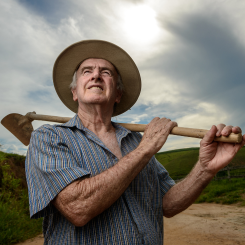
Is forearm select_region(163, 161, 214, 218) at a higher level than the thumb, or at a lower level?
lower

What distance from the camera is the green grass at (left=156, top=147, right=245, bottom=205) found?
996cm

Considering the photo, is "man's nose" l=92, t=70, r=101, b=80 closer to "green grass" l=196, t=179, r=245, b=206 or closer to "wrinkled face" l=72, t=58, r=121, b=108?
"wrinkled face" l=72, t=58, r=121, b=108

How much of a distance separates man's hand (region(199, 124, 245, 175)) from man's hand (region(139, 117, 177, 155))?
31 cm

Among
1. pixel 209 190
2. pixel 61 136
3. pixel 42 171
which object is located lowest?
pixel 209 190

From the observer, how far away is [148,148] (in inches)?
61.1

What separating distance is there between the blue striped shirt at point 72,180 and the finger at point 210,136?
58 centimetres

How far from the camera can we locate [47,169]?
1363mm

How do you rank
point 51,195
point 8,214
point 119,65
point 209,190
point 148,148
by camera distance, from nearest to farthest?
point 51,195
point 148,148
point 119,65
point 8,214
point 209,190

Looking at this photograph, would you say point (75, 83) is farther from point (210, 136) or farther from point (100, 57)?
point (210, 136)

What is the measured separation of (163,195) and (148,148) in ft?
2.44

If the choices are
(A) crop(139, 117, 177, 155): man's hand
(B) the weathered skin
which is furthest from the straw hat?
(A) crop(139, 117, 177, 155): man's hand

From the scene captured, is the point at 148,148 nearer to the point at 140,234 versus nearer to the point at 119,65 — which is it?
the point at 140,234

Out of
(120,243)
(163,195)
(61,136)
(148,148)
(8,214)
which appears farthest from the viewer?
(8,214)

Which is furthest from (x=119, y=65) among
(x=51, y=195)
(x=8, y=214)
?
(x=8, y=214)
